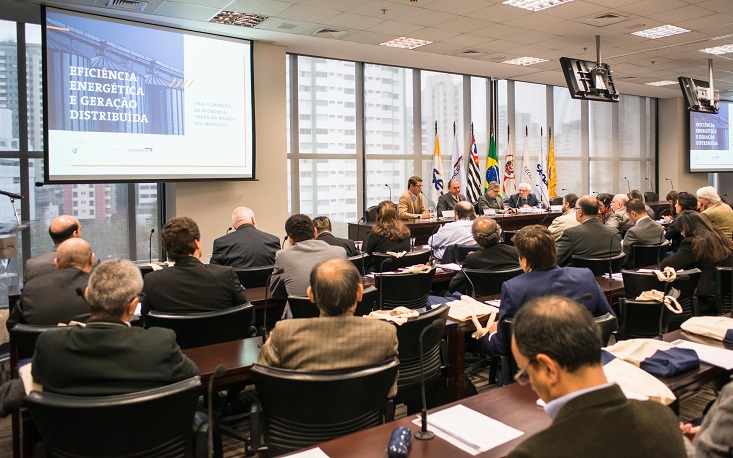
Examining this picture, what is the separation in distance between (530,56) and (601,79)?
4.94ft

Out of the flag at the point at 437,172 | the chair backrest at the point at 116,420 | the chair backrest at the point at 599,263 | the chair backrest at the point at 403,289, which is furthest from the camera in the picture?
the flag at the point at 437,172

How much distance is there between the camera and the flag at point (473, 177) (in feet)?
36.7

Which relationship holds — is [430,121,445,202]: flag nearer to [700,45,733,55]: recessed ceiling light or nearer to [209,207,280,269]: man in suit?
[700,45,733,55]: recessed ceiling light

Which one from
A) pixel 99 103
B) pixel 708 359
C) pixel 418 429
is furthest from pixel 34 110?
pixel 708 359

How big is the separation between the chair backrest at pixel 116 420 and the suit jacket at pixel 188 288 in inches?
49.4

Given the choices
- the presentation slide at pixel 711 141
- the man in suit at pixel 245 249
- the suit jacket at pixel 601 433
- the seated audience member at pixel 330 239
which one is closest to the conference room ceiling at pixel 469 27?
the seated audience member at pixel 330 239

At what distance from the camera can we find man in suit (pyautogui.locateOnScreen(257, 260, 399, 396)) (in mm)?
2055

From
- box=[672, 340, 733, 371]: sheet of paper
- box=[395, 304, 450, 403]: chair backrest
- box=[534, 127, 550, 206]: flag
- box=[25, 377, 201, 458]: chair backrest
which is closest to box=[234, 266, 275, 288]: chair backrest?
box=[395, 304, 450, 403]: chair backrest

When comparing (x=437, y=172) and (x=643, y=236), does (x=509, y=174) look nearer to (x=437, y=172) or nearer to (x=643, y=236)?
(x=437, y=172)

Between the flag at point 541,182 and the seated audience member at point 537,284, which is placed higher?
the flag at point 541,182

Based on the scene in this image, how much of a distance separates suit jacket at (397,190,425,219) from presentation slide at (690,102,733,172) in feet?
30.0

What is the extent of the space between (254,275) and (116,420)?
272cm

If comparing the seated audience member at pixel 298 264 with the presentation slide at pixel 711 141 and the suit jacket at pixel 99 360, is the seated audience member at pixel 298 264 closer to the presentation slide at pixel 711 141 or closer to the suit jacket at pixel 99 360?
the suit jacket at pixel 99 360

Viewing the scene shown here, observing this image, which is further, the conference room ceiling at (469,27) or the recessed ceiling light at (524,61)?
the recessed ceiling light at (524,61)
